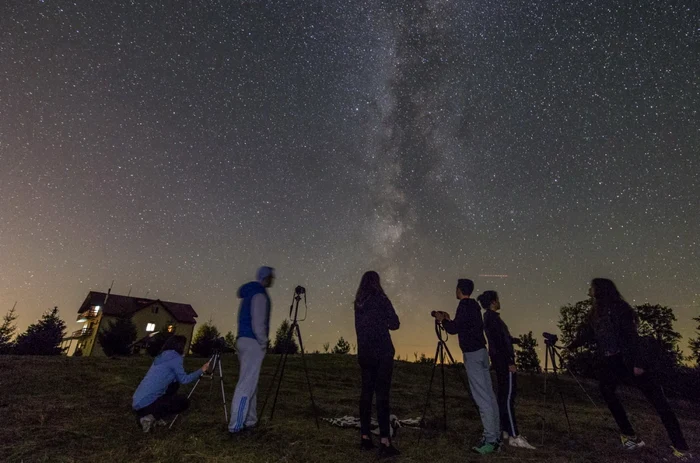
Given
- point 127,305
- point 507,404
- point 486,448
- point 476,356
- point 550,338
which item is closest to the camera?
point 486,448

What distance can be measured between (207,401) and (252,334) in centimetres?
374

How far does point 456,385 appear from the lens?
15.4 meters

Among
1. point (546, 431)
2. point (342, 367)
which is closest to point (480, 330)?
point (546, 431)

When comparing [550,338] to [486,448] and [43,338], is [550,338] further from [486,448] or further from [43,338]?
[43,338]

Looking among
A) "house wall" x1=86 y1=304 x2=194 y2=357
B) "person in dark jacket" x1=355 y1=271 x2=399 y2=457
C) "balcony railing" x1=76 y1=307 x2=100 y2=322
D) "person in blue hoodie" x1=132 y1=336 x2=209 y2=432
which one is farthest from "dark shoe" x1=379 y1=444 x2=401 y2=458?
"balcony railing" x1=76 y1=307 x2=100 y2=322

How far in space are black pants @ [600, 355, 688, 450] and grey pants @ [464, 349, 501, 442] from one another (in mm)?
1902

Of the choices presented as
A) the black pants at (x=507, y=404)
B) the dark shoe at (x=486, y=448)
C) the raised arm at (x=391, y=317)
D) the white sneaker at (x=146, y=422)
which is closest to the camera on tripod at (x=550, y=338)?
the black pants at (x=507, y=404)

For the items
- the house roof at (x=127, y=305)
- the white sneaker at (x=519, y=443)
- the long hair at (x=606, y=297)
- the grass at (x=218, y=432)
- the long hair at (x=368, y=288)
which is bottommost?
the grass at (x=218, y=432)

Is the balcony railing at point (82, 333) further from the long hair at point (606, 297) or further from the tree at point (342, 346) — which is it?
the long hair at point (606, 297)

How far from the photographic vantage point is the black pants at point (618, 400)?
16.6ft

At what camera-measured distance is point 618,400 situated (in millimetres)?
5328

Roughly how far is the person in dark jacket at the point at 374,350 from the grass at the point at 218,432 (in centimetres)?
35

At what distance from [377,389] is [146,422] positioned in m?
3.40

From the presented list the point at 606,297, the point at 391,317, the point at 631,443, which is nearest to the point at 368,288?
the point at 391,317
